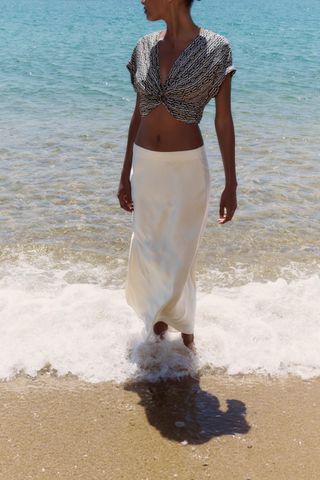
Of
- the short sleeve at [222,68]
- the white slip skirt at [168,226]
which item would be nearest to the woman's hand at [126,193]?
the white slip skirt at [168,226]

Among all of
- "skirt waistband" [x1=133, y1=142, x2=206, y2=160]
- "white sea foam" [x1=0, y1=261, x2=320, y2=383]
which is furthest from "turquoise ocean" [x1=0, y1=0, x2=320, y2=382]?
"skirt waistband" [x1=133, y1=142, x2=206, y2=160]

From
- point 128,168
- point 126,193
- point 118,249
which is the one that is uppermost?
point 128,168

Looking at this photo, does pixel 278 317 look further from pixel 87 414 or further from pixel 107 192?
pixel 107 192

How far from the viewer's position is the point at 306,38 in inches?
1152

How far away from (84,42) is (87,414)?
24382 millimetres

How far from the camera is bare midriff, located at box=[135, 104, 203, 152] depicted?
3.64m

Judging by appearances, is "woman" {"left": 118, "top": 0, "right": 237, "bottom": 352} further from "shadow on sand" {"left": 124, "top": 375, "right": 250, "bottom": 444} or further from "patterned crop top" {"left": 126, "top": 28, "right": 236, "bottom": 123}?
"shadow on sand" {"left": 124, "top": 375, "right": 250, "bottom": 444}

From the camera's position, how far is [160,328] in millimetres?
4238

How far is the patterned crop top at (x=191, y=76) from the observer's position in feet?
11.5

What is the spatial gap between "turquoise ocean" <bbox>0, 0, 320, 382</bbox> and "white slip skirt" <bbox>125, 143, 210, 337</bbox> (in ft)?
1.24

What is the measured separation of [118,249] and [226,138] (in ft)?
7.94

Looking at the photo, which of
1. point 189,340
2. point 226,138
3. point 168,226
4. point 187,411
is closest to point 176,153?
point 226,138

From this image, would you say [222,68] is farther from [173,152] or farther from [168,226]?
[168,226]

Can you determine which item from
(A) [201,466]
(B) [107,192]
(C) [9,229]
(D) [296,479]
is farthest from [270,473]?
(B) [107,192]
